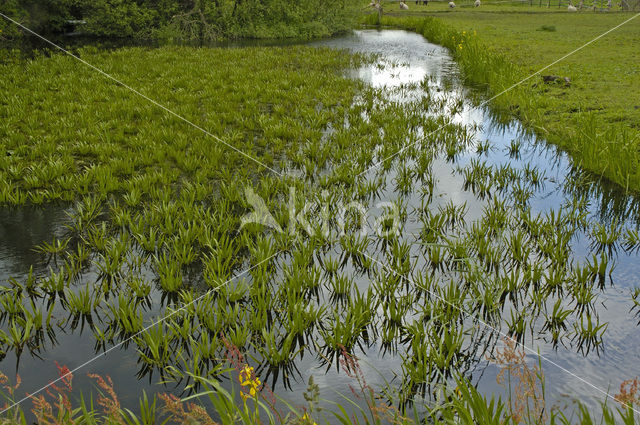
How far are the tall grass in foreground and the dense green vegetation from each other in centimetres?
2092

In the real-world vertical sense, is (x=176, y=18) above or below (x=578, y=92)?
above

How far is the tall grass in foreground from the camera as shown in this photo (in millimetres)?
1861

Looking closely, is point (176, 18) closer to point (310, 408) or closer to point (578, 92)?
point (578, 92)

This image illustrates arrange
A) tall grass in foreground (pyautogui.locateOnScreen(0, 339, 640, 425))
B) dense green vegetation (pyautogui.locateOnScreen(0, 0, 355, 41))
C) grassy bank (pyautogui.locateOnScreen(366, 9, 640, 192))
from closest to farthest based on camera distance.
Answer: tall grass in foreground (pyautogui.locateOnScreen(0, 339, 640, 425))
grassy bank (pyautogui.locateOnScreen(366, 9, 640, 192))
dense green vegetation (pyautogui.locateOnScreen(0, 0, 355, 41))

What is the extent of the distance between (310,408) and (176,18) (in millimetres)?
23029

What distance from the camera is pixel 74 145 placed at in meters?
6.75

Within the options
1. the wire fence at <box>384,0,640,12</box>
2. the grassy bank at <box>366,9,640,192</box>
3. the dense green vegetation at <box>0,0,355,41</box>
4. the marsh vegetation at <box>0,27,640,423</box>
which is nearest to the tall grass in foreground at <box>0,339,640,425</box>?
the marsh vegetation at <box>0,27,640,423</box>

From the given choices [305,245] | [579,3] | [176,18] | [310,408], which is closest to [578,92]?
[305,245]

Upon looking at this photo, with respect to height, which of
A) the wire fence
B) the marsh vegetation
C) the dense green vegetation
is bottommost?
the marsh vegetation

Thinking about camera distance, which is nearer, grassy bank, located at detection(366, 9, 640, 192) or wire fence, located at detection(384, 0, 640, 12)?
grassy bank, located at detection(366, 9, 640, 192)

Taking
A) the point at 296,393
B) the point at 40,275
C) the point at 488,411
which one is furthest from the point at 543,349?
the point at 40,275

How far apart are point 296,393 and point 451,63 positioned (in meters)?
14.8

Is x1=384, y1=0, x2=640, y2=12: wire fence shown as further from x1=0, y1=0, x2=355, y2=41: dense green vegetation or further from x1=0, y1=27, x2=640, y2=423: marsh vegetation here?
x1=0, y1=27, x2=640, y2=423: marsh vegetation

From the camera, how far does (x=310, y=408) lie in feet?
6.05
